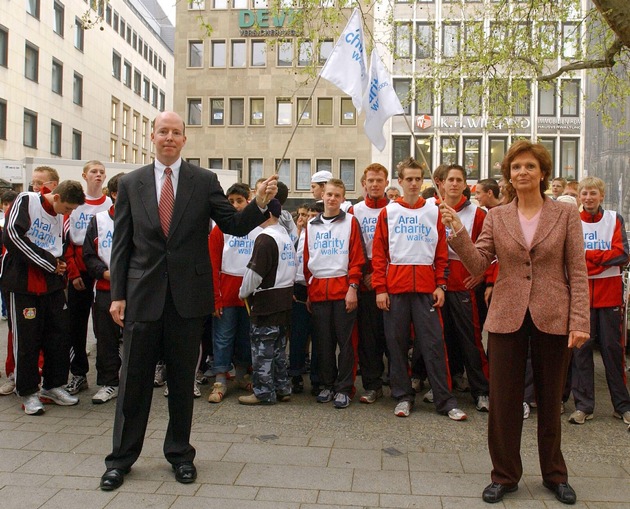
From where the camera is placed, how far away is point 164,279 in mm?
4469

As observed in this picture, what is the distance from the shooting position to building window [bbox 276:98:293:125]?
40.3 meters

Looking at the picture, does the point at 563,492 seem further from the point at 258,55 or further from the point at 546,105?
the point at 258,55

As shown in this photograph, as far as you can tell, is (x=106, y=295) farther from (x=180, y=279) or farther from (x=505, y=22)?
(x=505, y=22)

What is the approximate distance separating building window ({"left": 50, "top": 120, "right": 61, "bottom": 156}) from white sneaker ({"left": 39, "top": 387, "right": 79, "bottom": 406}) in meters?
35.9

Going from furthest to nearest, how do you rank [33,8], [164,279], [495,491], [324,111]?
1. [324,111]
2. [33,8]
3. [164,279]
4. [495,491]

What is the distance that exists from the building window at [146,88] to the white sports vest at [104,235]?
5394 centimetres

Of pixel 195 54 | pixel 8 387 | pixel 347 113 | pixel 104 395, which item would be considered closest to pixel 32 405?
pixel 104 395

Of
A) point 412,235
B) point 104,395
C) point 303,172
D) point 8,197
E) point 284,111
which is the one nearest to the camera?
point 412,235

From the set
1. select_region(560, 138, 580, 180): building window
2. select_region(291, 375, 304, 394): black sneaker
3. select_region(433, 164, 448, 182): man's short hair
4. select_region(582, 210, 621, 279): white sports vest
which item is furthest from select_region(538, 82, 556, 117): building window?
select_region(291, 375, 304, 394): black sneaker

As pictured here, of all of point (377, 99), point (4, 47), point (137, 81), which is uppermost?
point (137, 81)

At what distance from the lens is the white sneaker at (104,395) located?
6.39m

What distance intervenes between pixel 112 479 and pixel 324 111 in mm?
37062

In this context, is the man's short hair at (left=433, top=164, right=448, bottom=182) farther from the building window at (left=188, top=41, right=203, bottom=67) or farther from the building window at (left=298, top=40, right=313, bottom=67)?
the building window at (left=188, top=41, right=203, bottom=67)

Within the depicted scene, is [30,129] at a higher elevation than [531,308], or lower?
higher
